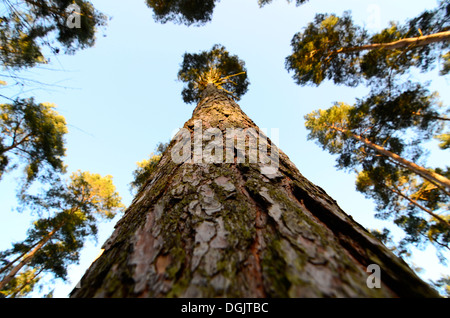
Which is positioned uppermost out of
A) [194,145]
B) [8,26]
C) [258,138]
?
[8,26]

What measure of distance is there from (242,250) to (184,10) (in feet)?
32.3

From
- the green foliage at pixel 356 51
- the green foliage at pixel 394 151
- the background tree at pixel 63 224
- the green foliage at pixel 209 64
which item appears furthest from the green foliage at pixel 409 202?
the background tree at pixel 63 224

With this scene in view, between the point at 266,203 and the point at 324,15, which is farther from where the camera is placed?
the point at 324,15

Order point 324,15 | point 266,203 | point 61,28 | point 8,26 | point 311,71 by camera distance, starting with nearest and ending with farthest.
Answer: point 266,203 → point 8,26 → point 61,28 → point 324,15 → point 311,71

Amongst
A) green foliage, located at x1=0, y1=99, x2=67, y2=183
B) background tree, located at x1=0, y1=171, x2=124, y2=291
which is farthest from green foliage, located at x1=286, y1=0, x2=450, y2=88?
background tree, located at x1=0, y1=171, x2=124, y2=291

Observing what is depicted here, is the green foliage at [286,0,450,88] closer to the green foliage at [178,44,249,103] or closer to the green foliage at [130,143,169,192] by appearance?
the green foliage at [178,44,249,103]

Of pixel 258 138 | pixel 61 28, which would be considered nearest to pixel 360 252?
pixel 258 138

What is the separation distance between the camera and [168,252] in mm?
635

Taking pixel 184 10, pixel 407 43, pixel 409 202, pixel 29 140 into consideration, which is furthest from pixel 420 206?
pixel 29 140

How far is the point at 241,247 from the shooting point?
63 cm

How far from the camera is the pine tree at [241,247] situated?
0.51 metres
